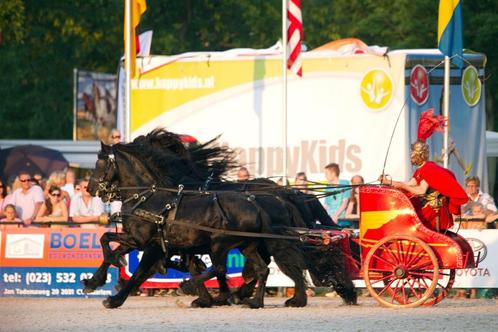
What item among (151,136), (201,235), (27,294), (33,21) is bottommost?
(27,294)

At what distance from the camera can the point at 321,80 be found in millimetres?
22109

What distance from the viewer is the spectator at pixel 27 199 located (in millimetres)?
21469

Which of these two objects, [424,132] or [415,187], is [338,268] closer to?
[415,187]

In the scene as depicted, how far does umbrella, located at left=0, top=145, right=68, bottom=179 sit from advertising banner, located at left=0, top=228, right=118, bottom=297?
9793mm

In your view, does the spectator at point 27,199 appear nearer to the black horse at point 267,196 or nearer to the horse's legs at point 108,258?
the black horse at point 267,196

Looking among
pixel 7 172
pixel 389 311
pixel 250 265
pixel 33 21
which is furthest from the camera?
pixel 33 21

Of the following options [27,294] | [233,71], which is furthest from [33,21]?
[27,294]

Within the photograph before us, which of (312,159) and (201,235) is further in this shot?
(312,159)

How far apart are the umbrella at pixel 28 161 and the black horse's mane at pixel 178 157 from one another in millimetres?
12551

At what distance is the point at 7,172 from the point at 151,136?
1323cm

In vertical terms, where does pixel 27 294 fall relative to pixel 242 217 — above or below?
below

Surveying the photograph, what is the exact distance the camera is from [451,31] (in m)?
21.1

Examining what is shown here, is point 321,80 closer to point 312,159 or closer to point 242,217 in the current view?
point 312,159

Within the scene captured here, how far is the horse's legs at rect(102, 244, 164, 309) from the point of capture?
1590cm
